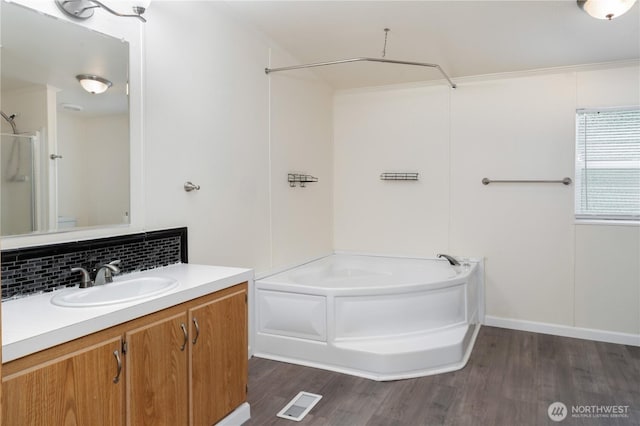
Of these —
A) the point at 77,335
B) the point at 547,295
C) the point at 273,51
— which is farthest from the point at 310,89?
the point at 77,335

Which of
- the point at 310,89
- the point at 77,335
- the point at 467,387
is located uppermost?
the point at 310,89

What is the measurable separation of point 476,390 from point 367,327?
0.78 meters

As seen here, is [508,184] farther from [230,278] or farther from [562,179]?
[230,278]

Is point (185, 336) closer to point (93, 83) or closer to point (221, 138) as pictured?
point (93, 83)

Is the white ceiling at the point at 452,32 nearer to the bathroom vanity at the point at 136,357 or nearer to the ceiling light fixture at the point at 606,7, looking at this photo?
the ceiling light fixture at the point at 606,7

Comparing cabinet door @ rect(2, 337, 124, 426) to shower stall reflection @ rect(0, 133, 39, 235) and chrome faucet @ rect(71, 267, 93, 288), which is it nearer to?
chrome faucet @ rect(71, 267, 93, 288)

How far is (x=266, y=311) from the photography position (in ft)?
10.4

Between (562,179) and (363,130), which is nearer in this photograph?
(562,179)

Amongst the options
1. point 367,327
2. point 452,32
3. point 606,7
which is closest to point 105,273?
point 367,327

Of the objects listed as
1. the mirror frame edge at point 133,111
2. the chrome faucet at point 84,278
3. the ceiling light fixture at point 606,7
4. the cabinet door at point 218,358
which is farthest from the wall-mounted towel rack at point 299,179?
the ceiling light fixture at point 606,7

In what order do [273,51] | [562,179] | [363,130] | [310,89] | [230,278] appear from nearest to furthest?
[230,278]
[273,51]
[562,179]
[310,89]
[363,130]

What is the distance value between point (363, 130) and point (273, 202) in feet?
4.97

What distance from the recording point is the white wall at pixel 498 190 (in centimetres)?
363

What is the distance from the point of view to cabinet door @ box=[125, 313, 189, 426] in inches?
62.1
